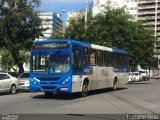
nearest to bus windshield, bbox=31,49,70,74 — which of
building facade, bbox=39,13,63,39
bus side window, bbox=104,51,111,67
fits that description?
bus side window, bbox=104,51,111,67

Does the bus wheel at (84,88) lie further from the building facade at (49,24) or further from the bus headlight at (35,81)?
the building facade at (49,24)

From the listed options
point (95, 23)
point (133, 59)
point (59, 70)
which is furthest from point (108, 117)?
point (133, 59)

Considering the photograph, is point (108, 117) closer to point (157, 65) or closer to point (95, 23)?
point (95, 23)

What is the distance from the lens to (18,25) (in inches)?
1464

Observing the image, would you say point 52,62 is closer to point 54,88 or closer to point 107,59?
point 54,88

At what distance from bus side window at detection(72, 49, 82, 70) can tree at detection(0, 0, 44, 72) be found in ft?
48.3

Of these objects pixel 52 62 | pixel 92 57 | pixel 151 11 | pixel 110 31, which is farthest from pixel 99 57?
pixel 151 11

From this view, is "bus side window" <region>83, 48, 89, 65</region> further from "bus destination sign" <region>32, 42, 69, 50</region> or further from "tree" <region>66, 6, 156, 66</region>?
"tree" <region>66, 6, 156, 66</region>

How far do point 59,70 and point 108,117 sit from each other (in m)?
8.29

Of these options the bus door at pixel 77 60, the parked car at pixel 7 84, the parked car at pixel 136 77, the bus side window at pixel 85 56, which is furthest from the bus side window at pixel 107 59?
the parked car at pixel 136 77

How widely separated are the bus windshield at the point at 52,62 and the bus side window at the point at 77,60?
54 centimetres

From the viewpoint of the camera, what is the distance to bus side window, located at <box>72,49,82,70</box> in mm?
22141

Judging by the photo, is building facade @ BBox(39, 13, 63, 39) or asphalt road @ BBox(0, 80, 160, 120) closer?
asphalt road @ BBox(0, 80, 160, 120)

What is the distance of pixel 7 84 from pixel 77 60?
6001 millimetres
